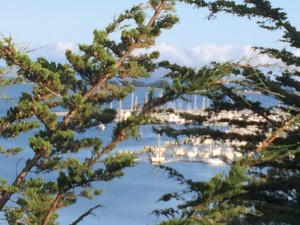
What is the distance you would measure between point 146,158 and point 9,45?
5777 cm

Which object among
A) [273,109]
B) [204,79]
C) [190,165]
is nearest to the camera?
[204,79]

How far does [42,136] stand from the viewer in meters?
9.27

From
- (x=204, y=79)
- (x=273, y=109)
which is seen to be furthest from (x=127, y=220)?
(x=204, y=79)

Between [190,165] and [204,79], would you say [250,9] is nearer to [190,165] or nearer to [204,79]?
[204,79]

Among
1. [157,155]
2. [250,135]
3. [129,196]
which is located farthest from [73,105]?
[157,155]

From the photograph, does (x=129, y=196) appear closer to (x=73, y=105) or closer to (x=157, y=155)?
(x=157, y=155)

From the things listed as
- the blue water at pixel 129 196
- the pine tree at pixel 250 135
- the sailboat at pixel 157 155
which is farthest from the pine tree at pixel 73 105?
the sailboat at pixel 157 155

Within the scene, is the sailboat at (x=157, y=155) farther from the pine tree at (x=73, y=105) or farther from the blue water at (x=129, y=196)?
the pine tree at (x=73, y=105)

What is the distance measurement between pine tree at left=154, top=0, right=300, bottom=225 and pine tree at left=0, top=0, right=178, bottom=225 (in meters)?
1.16

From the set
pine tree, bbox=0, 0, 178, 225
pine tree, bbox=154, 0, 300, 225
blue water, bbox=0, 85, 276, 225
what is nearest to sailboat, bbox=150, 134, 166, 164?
blue water, bbox=0, 85, 276, 225

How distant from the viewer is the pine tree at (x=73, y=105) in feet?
27.9

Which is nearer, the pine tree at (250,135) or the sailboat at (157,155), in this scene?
the pine tree at (250,135)

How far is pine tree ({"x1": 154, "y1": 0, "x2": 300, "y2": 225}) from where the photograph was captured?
21.6 feet

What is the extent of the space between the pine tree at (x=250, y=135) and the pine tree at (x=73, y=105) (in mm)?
1165
